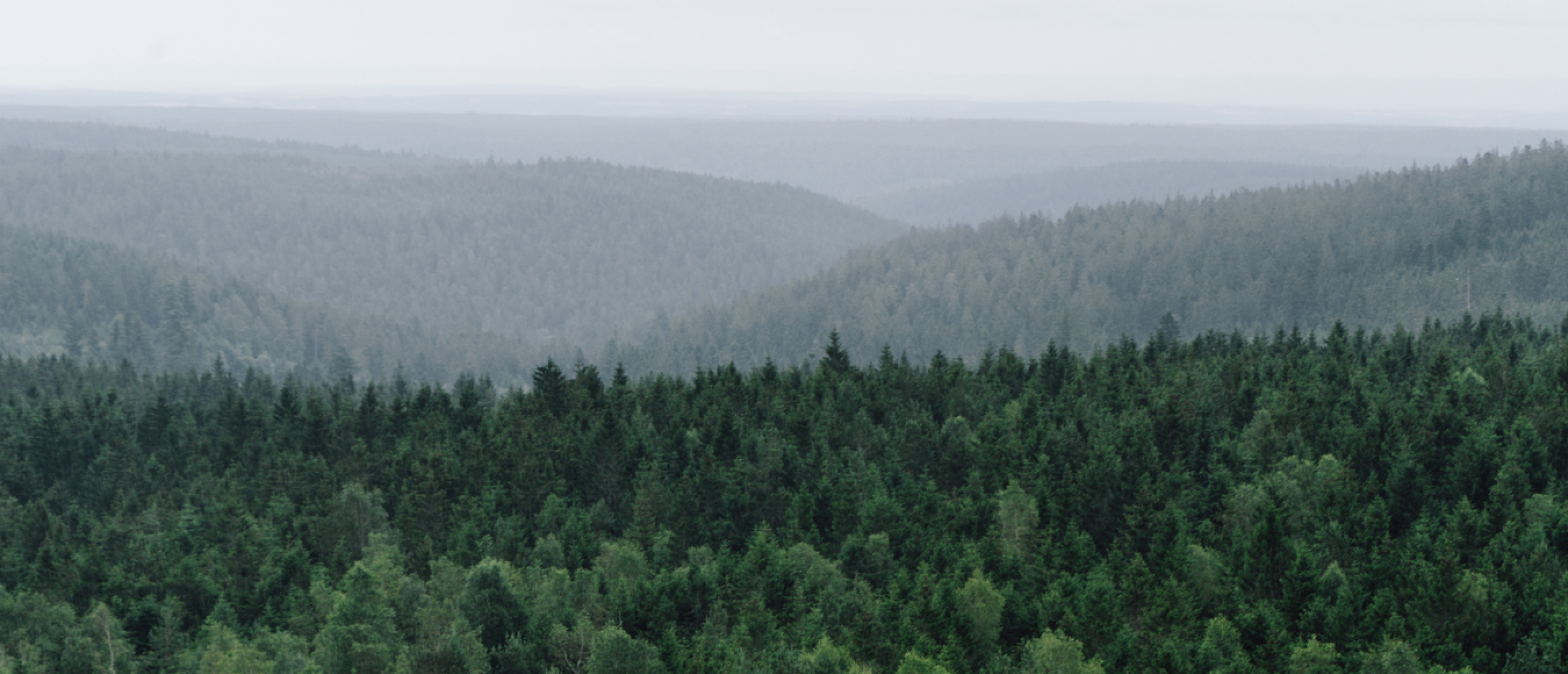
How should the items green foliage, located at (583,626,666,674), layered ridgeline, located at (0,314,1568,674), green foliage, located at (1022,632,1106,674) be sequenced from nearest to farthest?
green foliage, located at (1022,632,1106,674), green foliage, located at (583,626,666,674), layered ridgeline, located at (0,314,1568,674)

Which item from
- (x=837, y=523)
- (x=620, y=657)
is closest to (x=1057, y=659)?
(x=620, y=657)

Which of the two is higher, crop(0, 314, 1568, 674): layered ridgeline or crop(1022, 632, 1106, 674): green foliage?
crop(1022, 632, 1106, 674): green foliage

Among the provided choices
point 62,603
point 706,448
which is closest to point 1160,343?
point 706,448

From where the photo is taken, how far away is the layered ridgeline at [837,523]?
158ft

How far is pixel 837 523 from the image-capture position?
70.2 metres

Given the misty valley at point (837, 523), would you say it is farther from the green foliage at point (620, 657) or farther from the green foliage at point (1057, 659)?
the green foliage at point (1057, 659)

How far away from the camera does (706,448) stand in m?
84.8

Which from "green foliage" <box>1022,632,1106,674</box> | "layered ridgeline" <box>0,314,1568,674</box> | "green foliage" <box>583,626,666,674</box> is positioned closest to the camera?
"green foliage" <box>1022,632,1106,674</box>

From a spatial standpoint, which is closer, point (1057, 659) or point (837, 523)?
point (1057, 659)

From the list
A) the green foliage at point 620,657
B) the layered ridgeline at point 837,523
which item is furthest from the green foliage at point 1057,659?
the green foliage at point 620,657

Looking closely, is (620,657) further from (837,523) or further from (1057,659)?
(837,523)

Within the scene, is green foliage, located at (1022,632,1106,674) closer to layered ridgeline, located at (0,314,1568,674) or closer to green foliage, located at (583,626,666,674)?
layered ridgeline, located at (0,314,1568,674)

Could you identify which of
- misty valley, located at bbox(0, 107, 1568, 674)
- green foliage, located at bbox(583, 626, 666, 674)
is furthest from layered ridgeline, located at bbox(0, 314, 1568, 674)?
misty valley, located at bbox(0, 107, 1568, 674)

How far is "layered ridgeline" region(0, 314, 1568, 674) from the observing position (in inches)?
1893
